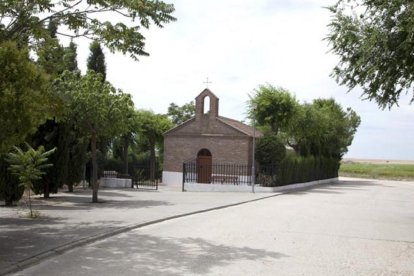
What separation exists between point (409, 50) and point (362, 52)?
141 centimetres

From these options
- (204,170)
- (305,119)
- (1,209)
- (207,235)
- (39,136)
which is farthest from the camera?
(305,119)

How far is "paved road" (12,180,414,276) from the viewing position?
937cm

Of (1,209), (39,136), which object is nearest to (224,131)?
(39,136)

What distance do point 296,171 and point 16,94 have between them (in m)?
33.8

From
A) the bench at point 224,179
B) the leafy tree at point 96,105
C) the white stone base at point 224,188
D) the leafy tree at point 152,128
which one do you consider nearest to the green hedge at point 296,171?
the white stone base at point 224,188

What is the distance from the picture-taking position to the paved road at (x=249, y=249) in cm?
937

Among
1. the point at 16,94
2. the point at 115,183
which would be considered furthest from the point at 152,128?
the point at 16,94

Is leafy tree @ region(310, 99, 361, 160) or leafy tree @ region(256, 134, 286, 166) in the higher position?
leafy tree @ region(310, 99, 361, 160)

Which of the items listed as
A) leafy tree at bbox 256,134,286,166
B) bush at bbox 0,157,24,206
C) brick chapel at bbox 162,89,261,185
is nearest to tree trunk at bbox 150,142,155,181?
brick chapel at bbox 162,89,261,185

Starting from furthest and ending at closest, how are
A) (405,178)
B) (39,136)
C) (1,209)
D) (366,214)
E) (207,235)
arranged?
1. (405,178)
2. (39,136)
3. (366,214)
4. (1,209)
5. (207,235)

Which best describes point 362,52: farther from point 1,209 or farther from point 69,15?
point 1,209

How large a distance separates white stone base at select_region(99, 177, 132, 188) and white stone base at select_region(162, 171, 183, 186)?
770 cm

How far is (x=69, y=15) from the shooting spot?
40.6ft

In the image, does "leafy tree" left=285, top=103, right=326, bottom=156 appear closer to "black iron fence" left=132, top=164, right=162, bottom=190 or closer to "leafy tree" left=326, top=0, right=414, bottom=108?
"black iron fence" left=132, top=164, right=162, bottom=190
